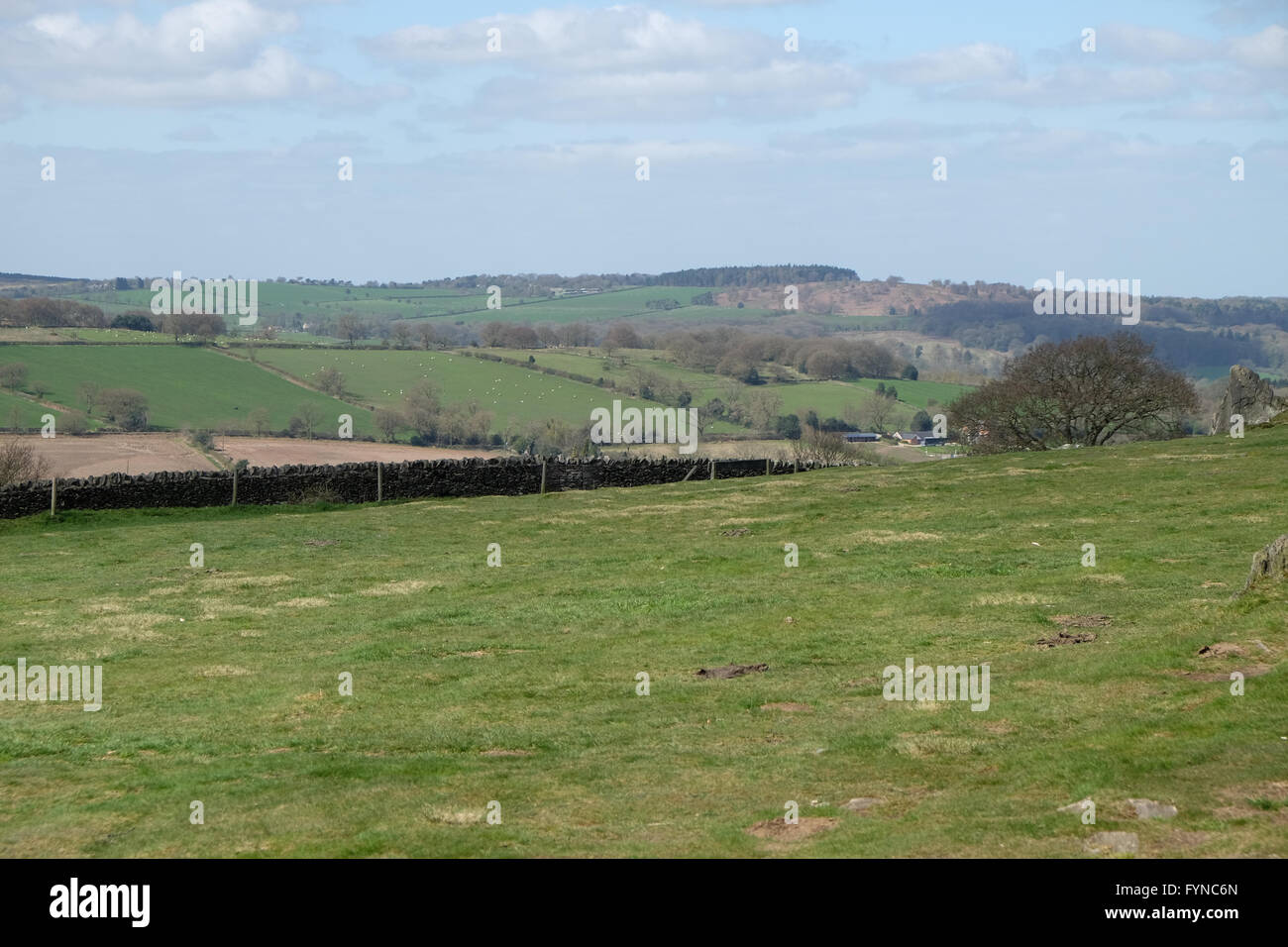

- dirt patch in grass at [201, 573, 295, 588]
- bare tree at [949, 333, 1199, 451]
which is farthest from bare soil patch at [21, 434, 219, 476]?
bare tree at [949, 333, 1199, 451]

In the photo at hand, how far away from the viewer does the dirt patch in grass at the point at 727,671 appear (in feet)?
50.7

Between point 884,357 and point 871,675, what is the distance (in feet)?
414

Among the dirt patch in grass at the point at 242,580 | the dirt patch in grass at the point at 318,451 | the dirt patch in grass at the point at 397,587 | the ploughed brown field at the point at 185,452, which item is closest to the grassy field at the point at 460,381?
the dirt patch in grass at the point at 318,451

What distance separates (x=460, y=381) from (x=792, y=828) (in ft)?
392

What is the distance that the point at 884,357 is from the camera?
453ft

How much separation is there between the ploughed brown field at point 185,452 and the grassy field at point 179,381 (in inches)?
523

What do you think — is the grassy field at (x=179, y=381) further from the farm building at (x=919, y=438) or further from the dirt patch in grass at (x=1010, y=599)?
the dirt patch in grass at (x=1010, y=599)

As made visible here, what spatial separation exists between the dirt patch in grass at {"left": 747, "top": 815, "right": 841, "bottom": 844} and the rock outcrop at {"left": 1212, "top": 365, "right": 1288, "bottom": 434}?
1783 inches

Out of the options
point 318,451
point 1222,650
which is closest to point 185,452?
point 318,451

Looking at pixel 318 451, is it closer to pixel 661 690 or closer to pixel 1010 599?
pixel 1010 599

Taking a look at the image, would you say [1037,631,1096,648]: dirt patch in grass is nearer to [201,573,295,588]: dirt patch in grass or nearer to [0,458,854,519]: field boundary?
[201,573,295,588]: dirt patch in grass

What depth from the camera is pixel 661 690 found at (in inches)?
587
